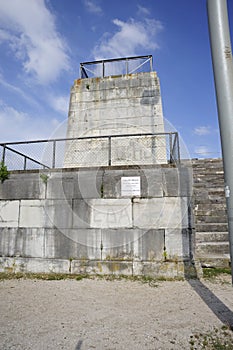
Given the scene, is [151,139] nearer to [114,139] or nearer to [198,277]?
[114,139]

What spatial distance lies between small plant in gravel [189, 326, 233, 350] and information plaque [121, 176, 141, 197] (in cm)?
350

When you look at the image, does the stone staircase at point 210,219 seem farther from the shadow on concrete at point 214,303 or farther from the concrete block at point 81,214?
the concrete block at point 81,214

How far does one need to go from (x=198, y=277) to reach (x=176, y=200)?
1859 millimetres

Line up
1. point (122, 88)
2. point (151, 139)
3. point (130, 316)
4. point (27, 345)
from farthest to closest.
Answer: point (122, 88) → point (151, 139) → point (130, 316) → point (27, 345)

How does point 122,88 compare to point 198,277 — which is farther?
point 122,88

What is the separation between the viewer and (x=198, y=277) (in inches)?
206

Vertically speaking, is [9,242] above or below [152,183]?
below

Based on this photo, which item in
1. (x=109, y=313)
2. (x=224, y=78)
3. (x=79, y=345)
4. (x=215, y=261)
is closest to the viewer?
(x=79, y=345)

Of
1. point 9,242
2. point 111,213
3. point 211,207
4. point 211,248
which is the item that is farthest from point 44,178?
point 211,207

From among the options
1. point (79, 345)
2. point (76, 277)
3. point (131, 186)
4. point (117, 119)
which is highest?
point (117, 119)

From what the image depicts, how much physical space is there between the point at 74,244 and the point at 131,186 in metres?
2.16

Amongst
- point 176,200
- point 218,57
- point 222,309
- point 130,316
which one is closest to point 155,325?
point 130,316

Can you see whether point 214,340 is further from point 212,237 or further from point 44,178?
point 44,178

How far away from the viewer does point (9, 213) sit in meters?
6.47
